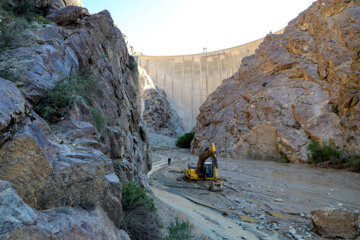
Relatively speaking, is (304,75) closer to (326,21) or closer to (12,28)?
(326,21)

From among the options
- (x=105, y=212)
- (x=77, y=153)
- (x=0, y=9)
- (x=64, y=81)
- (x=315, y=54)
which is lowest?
(x=105, y=212)

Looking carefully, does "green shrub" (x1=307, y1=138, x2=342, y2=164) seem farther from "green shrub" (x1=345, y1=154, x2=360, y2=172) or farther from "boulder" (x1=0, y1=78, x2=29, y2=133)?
"boulder" (x1=0, y1=78, x2=29, y2=133)

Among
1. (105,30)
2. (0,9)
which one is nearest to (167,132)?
(105,30)

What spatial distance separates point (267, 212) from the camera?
7.71 m

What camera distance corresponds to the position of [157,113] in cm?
4656

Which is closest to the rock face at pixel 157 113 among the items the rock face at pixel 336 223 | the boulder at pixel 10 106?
the rock face at pixel 336 223

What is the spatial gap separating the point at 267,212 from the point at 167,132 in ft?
129

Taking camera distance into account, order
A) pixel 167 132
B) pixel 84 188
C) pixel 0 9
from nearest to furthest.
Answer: pixel 84 188, pixel 0 9, pixel 167 132

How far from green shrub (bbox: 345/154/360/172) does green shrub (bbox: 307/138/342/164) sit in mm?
836

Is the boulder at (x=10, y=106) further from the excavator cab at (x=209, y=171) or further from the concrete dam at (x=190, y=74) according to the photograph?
the concrete dam at (x=190, y=74)

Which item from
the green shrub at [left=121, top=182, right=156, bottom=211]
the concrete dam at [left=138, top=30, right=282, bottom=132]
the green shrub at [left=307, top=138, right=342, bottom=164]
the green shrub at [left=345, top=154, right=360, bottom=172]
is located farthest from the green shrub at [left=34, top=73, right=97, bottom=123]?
the concrete dam at [left=138, top=30, right=282, bottom=132]

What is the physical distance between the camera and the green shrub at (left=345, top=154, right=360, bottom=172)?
13.5 meters

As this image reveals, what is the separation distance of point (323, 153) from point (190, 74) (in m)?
38.3

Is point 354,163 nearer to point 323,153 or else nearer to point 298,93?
point 323,153
